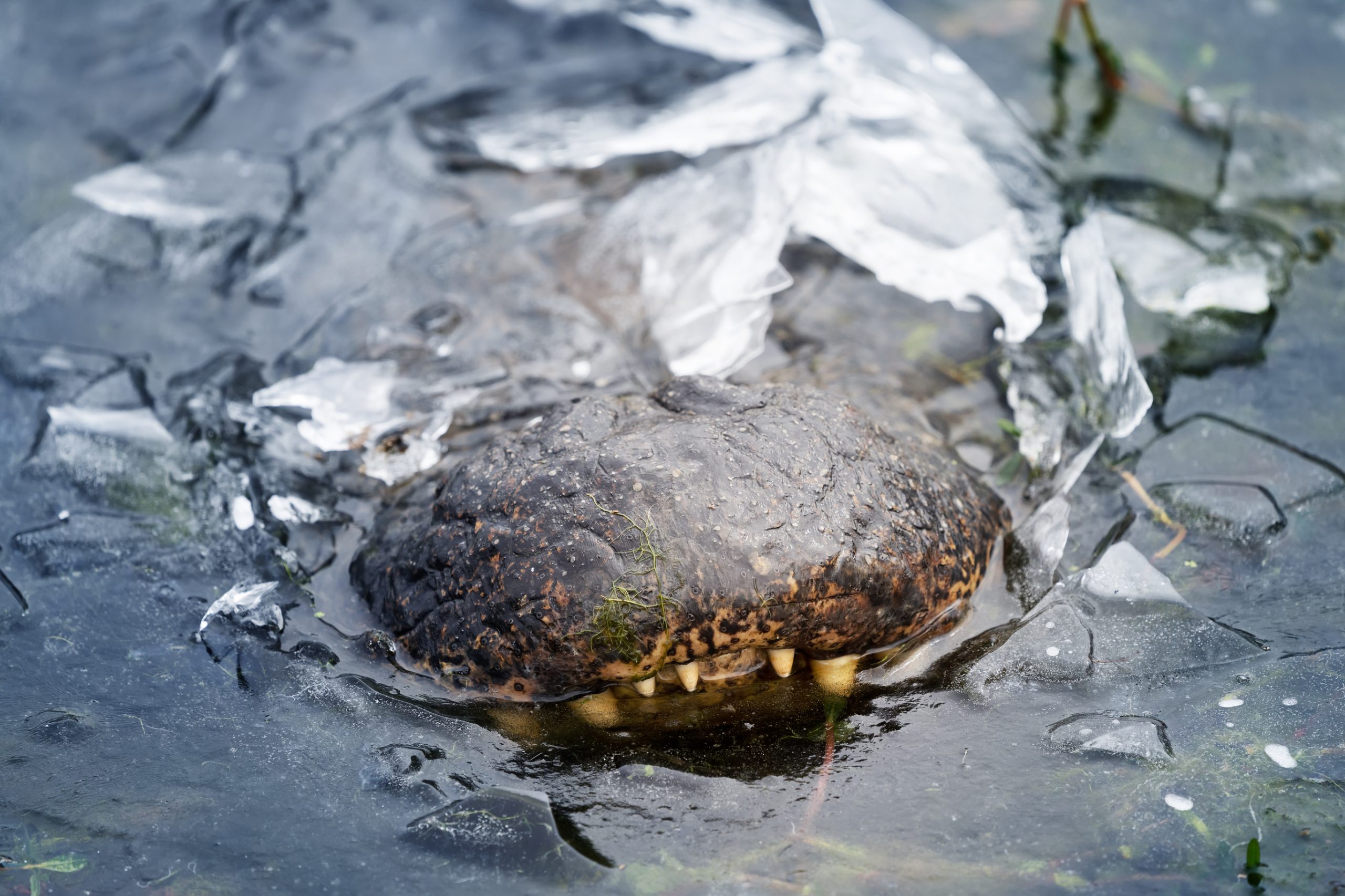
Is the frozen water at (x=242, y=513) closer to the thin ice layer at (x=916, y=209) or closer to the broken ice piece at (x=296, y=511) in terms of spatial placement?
the broken ice piece at (x=296, y=511)

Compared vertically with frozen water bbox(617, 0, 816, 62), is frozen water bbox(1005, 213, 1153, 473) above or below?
below

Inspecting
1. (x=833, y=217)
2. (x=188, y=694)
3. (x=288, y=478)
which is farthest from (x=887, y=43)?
(x=188, y=694)

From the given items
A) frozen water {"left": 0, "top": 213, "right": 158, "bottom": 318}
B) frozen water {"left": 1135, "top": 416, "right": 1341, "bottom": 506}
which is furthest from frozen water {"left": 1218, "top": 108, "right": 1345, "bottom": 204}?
frozen water {"left": 0, "top": 213, "right": 158, "bottom": 318}

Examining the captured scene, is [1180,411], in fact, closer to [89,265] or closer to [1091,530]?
[1091,530]

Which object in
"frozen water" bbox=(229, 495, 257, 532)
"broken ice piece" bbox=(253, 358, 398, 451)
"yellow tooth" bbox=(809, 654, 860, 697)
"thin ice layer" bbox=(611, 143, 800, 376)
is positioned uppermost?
"thin ice layer" bbox=(611, 143, 800, 376)

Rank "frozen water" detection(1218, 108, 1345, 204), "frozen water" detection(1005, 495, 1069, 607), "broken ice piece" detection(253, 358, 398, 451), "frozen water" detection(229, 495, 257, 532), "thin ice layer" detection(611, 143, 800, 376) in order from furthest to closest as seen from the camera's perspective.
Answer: "frozen water" detection(1218, 108, 1345, 204) < "thin ice layer" detection(611, 143, 800, 376) < "broken ice piece" detection(253, 358, 398, 451) < "frozen water" detection(229, 495, 257, 532) < "frozen water" detection(1005, 495, 1069, 607)

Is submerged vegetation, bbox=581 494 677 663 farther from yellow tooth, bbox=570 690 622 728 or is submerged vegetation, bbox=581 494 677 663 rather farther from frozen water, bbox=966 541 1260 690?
frozen water, bbox=966 541 1260 690

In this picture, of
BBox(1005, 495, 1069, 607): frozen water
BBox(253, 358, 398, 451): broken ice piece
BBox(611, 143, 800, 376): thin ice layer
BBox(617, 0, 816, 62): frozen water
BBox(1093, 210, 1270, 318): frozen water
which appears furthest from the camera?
BBox(617, 0, 816, 62): frozen water
